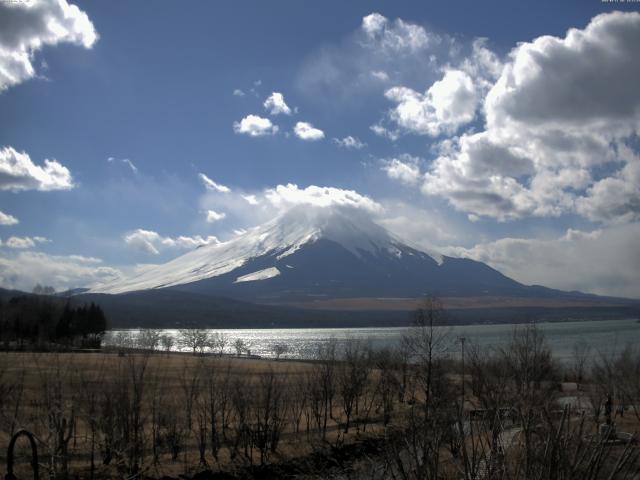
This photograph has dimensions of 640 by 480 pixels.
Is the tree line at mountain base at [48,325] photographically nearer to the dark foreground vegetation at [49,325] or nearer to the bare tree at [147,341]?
the dark foreground vegetation at [49,325]

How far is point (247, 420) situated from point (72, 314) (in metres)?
95.6

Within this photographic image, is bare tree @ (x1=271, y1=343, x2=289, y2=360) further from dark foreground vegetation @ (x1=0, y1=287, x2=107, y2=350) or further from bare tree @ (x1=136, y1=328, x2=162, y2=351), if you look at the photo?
dark foreground vegetation @ (x1=0, y1=287, x2=107, y2=350)

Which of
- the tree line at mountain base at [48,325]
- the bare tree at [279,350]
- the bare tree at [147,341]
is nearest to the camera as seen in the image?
the tree line at mountain base at [48,325]

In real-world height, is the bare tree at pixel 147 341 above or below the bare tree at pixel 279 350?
above

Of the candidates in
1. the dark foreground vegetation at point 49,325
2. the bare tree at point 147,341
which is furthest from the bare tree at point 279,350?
the dark foreground vegetation at point 49,325

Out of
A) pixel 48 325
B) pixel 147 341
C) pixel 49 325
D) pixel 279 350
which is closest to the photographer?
pixel 48 325

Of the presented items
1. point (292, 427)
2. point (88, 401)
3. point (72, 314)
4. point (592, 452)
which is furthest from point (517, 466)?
point (72, 314)

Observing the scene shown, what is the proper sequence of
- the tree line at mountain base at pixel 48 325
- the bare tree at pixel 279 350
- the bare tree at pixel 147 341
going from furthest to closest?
the bare tree at pixel 279 350 → the bare tree at pixel 147 341 → the tree line at mountain base at pixel 48 325

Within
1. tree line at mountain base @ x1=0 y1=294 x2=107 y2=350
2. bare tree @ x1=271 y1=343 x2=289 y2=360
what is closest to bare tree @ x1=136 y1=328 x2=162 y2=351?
tree line at mountain base @ x1=0 y1=294 x2=107 y2=350

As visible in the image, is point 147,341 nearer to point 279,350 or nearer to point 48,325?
point 48,325

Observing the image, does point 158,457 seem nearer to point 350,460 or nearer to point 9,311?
Result: point 350,460

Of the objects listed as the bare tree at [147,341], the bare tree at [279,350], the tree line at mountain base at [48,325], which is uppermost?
the tree line at mountain base at [48,325]

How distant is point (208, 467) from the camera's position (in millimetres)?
27578

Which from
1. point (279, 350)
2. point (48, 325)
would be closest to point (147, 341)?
point (48, 325)
